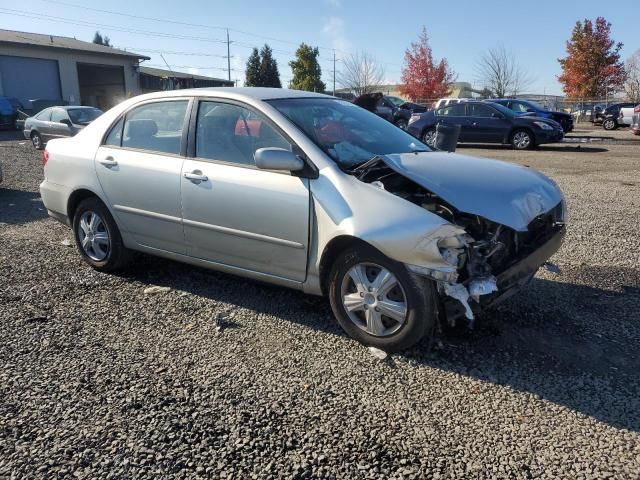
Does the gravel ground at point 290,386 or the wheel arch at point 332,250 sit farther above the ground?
the wheel arch at point 332,250

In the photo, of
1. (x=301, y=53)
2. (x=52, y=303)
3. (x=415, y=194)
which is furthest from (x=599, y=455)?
(x=301, y=53)

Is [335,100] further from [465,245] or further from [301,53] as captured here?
[301,53]

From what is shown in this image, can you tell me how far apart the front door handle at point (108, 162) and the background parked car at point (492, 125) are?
13.7 metres

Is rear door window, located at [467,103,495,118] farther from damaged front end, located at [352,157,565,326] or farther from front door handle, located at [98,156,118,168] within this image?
front door handle, located at [98,156,118,168]

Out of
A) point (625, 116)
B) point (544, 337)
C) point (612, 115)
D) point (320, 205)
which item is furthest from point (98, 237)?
point (612, 115)

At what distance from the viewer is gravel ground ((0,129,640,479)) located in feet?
8.18

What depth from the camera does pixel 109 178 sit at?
15.4 feet

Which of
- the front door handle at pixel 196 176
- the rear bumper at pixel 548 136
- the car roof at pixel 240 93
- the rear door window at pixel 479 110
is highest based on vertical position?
the car roof at pixel 240 93

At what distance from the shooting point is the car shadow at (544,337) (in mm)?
3049

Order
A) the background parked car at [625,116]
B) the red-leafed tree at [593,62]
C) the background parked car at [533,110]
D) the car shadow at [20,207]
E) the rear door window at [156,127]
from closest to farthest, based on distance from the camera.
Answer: the rear door window at [156,127] → the car shadow at [20,207] → the background parked car at [533,110] → the background parked car at [625,116] → the red-leafed tree at [593,62]

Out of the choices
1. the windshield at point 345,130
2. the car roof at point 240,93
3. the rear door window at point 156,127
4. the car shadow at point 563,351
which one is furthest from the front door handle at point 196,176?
the car shadow at point 563,351

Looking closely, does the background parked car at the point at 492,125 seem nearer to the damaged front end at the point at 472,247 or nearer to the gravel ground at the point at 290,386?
the gravel ground at the point at 290,386

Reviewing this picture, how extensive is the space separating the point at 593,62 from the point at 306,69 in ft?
77.8

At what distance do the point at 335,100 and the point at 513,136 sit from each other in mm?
14201
